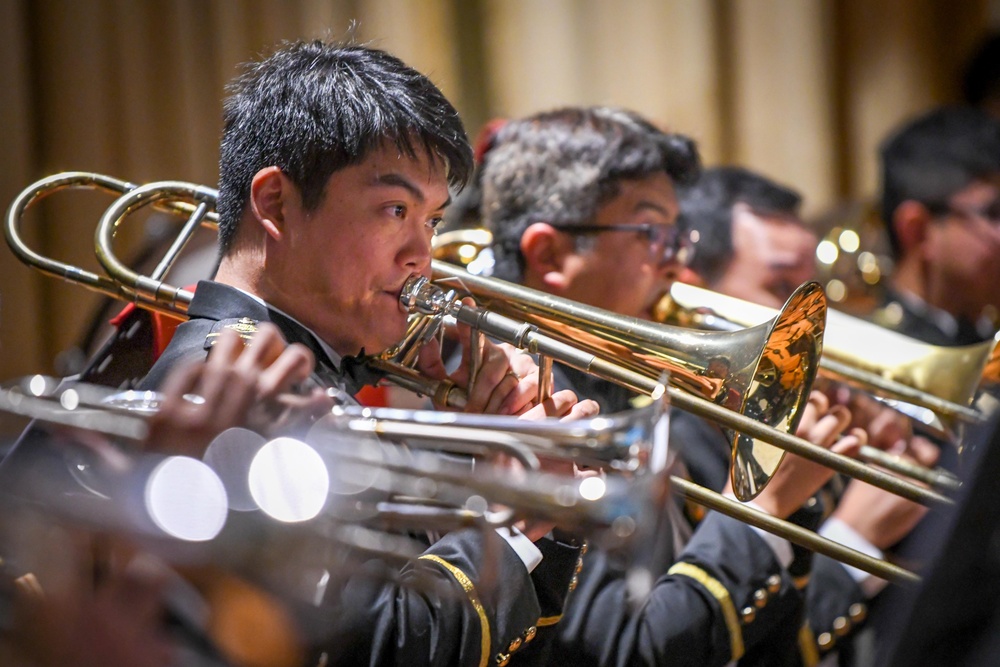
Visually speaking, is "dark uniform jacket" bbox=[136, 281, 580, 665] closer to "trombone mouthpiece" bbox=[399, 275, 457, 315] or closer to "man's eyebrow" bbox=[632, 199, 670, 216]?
"trombone mouthpiece" bbox=[399, 275, 457, 315]

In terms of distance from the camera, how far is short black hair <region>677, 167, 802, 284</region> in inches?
131

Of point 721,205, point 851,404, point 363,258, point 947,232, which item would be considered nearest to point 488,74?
point 721,205

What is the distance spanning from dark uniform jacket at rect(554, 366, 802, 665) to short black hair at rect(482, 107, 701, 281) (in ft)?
1.56

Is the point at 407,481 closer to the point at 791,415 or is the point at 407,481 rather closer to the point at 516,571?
the point at 516,571

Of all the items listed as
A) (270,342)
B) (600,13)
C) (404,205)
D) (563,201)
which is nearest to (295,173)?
(404,205)

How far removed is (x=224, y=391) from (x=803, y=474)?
4.29 ft

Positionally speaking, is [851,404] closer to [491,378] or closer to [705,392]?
[705,392]

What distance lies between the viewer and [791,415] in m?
2.06

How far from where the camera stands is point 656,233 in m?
2.54

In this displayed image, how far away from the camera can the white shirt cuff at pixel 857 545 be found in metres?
2.52

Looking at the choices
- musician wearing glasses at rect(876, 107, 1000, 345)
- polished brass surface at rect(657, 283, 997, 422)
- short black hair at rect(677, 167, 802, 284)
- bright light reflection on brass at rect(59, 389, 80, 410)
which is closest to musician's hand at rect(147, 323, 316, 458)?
bright light reflection on brass at rect(59, 389, 80, 410)

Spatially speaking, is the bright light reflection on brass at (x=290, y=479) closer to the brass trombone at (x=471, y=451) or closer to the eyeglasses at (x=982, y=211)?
the brass trombone at (x=471, y=451)

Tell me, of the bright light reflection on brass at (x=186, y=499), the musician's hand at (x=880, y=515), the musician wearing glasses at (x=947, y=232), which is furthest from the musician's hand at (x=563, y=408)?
the musician wearing glasses at (x=947, y=232)

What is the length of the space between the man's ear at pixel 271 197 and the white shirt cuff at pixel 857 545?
1.38m
